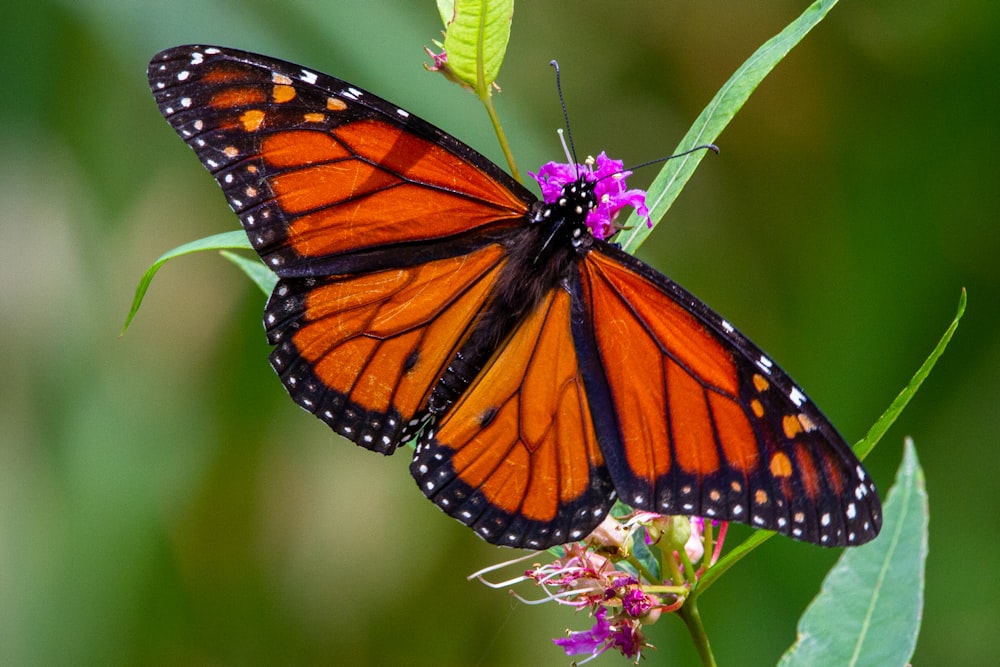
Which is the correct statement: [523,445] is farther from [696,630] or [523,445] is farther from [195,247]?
[195,247]

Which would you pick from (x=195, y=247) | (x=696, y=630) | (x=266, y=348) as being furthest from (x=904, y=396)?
(x=266, y=348)

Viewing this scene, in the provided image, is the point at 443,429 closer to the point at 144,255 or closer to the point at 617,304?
the point at 617,304

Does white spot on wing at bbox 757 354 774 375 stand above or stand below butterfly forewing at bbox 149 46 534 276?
above

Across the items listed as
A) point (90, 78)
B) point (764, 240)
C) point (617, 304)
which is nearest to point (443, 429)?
point (617, 304)

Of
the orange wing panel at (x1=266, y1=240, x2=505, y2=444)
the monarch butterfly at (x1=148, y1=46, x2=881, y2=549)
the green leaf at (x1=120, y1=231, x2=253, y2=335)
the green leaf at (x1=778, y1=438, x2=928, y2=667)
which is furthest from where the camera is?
the orange wing panel at (x1=266, y1=240, x2=505, y2=444)

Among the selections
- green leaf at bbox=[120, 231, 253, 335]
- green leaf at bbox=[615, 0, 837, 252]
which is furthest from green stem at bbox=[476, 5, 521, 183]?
green leaf at bbox=[120, 231, 253, 335]

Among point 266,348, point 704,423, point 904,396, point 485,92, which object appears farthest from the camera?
point 266,348

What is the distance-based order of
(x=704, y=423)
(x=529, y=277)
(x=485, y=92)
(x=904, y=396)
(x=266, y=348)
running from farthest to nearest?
(x=266, y=348)
(x=529, y=277)
(x=485, y=92)
(x=704, y=423)
(x=904, y=396)

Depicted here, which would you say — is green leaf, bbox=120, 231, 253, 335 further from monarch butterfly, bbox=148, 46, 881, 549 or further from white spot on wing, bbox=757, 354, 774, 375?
white spot on wing, bbox=757, 354, 774, 375
